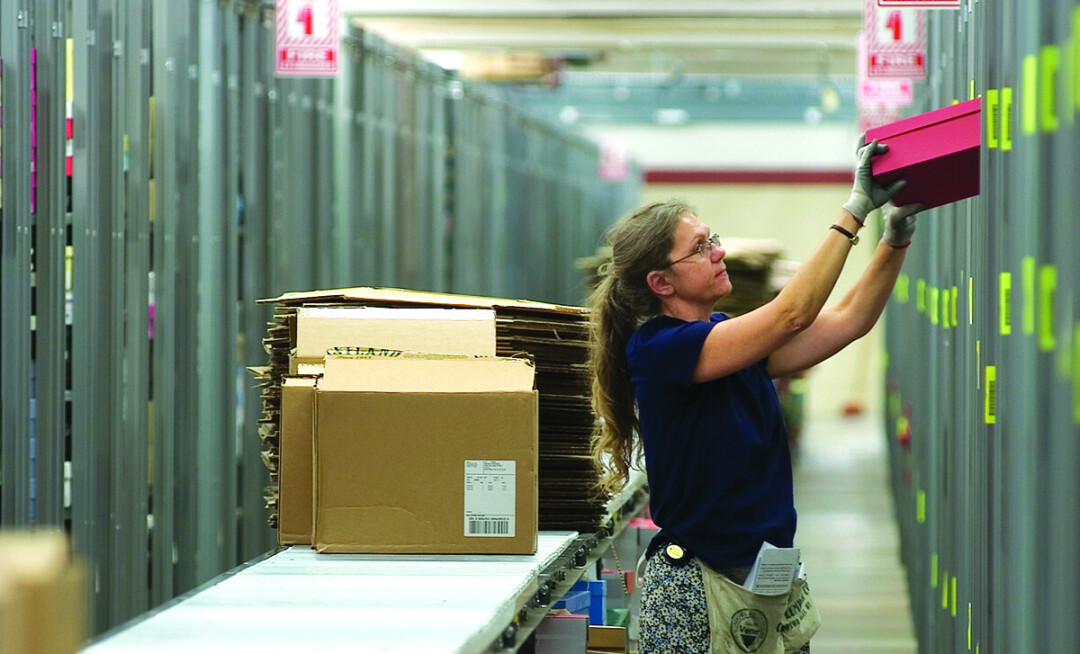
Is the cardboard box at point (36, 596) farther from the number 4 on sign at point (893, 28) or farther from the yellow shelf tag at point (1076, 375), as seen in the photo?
the number 4 on sign at point (893, 28)

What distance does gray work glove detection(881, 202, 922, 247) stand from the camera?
310 centimetres

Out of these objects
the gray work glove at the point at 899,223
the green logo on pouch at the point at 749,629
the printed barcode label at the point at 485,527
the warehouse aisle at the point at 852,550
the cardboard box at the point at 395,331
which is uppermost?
the gray work glove at the point at 899,223

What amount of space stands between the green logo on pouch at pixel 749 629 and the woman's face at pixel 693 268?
70 cm

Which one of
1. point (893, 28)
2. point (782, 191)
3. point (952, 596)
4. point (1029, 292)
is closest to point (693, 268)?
point (1029, 292)

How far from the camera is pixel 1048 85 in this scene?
6.89ft

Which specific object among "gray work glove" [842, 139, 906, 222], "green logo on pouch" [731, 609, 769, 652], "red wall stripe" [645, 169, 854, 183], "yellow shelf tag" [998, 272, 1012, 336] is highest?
"red wall stripe" [645, 169, 854, 183]

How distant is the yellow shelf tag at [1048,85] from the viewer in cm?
205

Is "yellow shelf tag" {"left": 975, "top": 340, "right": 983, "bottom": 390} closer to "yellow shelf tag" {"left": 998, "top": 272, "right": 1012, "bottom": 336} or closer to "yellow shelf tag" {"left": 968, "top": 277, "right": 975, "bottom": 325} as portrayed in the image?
"yellow shelf tag" {"left": 968, "top": 277, "right": 975, "bottom": 325}

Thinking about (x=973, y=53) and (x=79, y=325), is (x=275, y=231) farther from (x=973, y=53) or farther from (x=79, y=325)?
(x=973, y=53)

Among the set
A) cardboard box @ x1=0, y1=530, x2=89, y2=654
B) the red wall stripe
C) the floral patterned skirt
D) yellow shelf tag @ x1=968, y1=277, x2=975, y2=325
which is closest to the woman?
the floral patterned skirt

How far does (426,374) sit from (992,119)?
126cm

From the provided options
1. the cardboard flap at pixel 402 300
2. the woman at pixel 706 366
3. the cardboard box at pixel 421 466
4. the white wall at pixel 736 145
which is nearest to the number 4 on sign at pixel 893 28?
the woman at pixel 706 366

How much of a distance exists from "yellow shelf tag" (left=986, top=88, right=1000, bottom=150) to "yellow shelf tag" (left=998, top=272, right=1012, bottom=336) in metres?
0.27

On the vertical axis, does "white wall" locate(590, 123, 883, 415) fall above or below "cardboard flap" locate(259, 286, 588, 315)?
above
